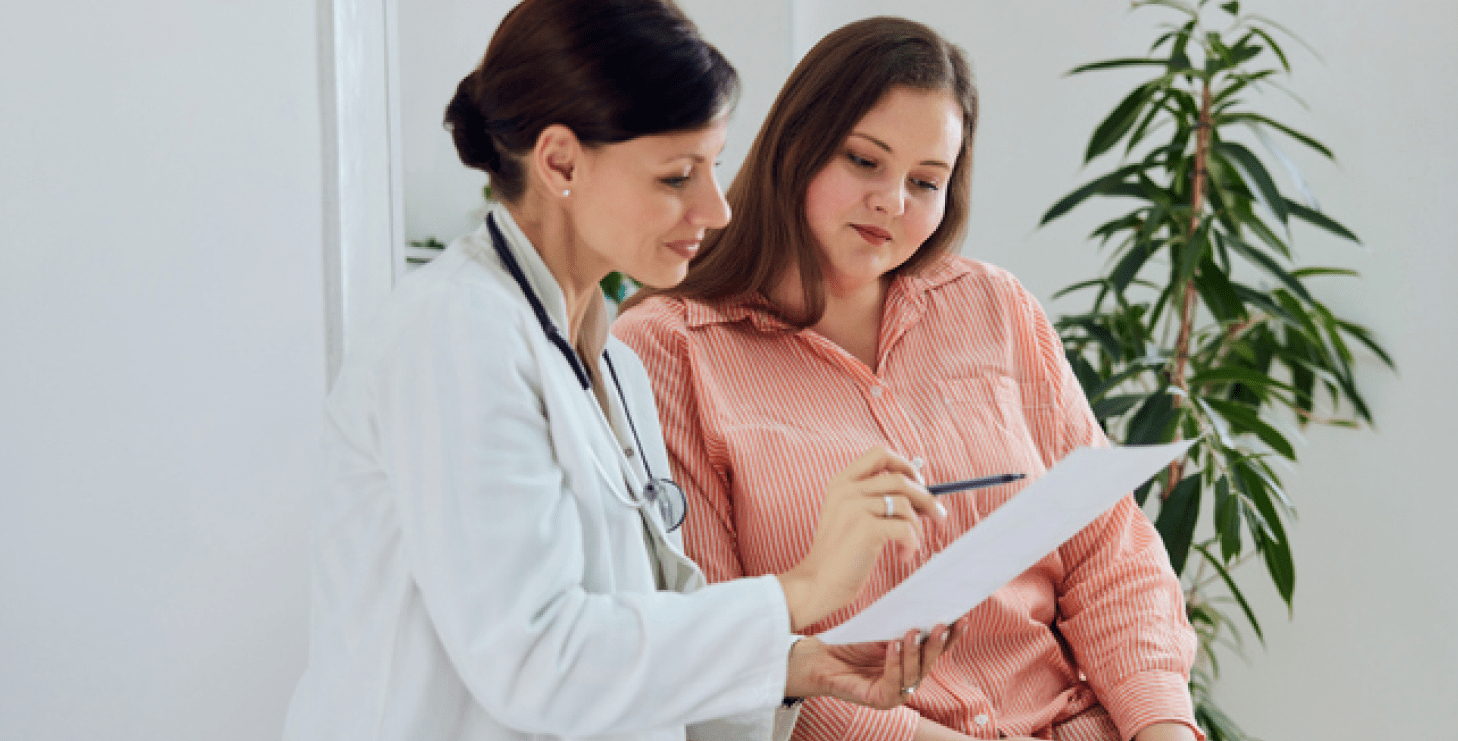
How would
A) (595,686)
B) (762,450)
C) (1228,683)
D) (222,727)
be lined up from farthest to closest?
1. (1228,683)
2. (222,727)
3. (762,450)
4. (595,686)

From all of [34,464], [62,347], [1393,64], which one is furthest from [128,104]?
[1393,64]

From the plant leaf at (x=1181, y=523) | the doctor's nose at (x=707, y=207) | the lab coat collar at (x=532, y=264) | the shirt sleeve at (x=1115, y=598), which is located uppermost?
the doctor's nose at (x=707, y=207)

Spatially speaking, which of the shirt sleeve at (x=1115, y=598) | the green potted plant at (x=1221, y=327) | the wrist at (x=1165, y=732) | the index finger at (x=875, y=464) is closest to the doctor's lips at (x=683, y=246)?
the index finger at (x=875, y=464)

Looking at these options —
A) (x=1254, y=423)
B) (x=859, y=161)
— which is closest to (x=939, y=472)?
(x=859, y=161)

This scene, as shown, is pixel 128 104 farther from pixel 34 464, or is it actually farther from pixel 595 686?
pixel 595 686

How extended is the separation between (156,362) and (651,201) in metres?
0.96

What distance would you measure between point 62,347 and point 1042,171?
2.18 metres

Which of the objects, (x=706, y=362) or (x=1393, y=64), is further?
(x=1393, y=64)

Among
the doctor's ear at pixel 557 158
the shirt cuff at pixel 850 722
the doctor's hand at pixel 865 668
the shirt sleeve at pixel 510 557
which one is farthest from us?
the shirt cuff at pixel 850 722

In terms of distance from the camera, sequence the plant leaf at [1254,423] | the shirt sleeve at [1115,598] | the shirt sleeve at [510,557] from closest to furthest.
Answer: the shirt sleeve at [510,557] → the shirt sleeve at [1115,598] → the plant leaf at [1254,423]

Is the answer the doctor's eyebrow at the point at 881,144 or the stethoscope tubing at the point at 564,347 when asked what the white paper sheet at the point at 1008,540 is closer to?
the stethoscope tubing at the point at 564,347

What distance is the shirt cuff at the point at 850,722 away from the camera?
1385 mm

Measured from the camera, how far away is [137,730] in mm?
1645

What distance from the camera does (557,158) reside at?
3.32 feet
